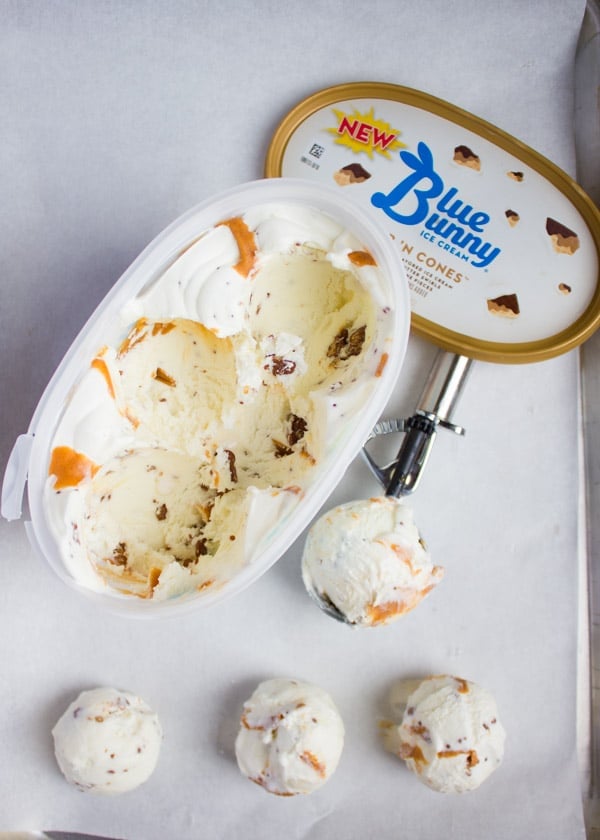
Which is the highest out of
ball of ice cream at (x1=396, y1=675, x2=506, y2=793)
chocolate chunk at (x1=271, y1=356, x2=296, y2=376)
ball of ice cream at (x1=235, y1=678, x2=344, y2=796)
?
chocolate chunk at (x1=271, y1=356, x2=296, y2=376)

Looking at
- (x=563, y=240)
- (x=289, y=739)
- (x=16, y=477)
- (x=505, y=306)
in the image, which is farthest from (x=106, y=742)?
(x=563, y=240)

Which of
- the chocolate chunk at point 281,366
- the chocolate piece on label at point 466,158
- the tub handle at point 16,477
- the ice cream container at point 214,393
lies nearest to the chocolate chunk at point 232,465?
the ice cream container at point 214,393

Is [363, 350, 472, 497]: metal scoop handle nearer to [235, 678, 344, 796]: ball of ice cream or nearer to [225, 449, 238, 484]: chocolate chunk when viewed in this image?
[225, 449, 238, 484]: chocolate chunk

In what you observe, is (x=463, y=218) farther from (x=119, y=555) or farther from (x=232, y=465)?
(x=119, y=555)

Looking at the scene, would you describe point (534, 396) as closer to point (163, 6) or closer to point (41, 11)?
→ point (163, 6)

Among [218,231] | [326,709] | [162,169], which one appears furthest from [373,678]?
[162,169]

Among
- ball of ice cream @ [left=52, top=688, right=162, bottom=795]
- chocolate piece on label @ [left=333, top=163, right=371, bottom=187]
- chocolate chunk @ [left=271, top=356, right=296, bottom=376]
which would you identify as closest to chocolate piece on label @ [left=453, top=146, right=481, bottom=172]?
chocolate piece on label @ [left=333, top=163, right=371, bottom=187]

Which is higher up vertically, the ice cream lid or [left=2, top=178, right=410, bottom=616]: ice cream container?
the ice cream lid
